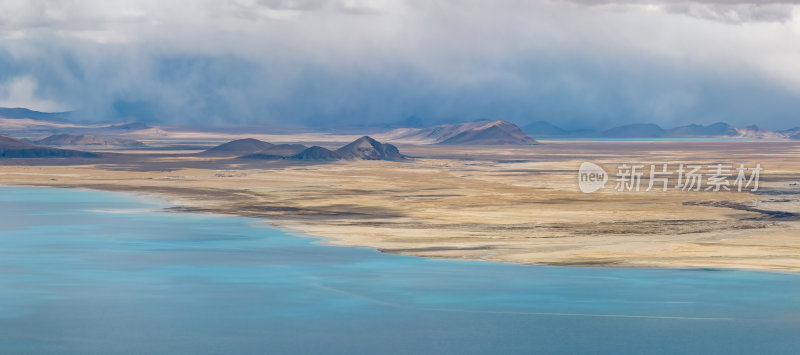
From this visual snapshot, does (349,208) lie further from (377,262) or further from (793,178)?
(793,178)

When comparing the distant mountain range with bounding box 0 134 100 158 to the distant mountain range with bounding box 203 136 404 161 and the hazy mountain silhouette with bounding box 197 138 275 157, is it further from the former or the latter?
the distant mountain range with bounding box 203 136 404 161

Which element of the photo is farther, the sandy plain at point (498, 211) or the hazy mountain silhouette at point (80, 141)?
the hazy mountain silhouette at point (80, 141)

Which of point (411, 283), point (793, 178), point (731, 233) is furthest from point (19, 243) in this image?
point (793, 178)
